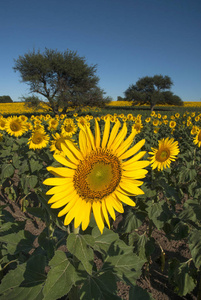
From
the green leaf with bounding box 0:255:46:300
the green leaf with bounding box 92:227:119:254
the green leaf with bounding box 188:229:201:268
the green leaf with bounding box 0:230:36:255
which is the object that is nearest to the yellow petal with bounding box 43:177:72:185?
the green leaf with bounding box 92:227:119:254

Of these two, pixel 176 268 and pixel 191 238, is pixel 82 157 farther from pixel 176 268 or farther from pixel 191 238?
pixel 176 268

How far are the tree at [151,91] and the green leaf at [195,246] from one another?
48327 mm

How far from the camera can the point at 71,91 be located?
1168 inches

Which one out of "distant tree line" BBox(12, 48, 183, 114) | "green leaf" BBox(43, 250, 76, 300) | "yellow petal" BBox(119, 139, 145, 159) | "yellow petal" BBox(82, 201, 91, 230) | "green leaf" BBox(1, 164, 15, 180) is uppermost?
"distant tree line" BBox(12, 48, 183, 114)

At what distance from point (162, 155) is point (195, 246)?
4.95ft

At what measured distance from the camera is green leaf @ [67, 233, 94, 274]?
3.72 feet

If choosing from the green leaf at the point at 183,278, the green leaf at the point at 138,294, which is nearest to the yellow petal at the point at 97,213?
the green leaf at the point at 138,294

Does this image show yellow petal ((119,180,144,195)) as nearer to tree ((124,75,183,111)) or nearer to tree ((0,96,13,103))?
tree ((124,75,183,111))

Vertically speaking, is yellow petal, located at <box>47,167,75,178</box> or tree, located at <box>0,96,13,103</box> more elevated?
tree, located at <box>0,96,13,103</box>

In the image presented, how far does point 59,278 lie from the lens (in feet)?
4.09

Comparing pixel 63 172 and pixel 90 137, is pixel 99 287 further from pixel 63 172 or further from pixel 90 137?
pixel 90 137

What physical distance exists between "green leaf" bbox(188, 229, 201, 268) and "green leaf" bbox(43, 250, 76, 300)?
1507mm

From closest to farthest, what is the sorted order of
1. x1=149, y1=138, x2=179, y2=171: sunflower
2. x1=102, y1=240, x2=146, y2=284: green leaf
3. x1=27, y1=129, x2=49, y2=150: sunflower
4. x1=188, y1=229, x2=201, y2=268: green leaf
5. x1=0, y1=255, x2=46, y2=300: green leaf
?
x1=0, y1=255, x2=46, y2=300: green leaf < x1=102, y1=240, x2=146, y2=284: green leaf < x1=188, y1=229, x2=201, y2=268: green leaf < x1=149, y1=138, x2=179, y2=171: sunflower < x1=27, y1=129, x2=49, y2=150: sunflower

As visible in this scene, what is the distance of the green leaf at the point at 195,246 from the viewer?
2.20 metres
